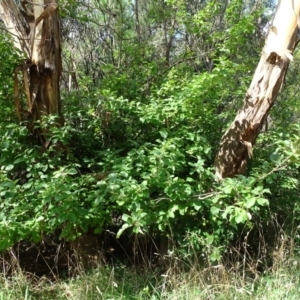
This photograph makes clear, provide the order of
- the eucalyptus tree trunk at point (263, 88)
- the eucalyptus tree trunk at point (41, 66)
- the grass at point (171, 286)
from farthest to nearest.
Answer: the eucalyptus tree trunk at point (41, 66) < the eucalyptus tree trunk at point (263, 88) < the grass at point (171, 286)

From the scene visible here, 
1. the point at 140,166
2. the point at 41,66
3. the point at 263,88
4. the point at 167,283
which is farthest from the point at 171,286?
the point at 41,66

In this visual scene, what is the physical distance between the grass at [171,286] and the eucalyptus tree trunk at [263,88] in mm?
1008

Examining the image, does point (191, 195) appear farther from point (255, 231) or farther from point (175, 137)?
point (255, 231)

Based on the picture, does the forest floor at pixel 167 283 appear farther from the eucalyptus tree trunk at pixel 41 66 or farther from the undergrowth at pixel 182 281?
the eucalyptus tree trunk at pixel 41 66

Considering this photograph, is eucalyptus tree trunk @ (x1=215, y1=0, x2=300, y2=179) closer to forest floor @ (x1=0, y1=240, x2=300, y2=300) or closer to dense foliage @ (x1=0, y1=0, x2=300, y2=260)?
dense foliage @ (x1=0, y1=0, x2=300, y2=260)

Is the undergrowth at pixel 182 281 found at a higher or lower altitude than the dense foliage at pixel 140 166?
lower

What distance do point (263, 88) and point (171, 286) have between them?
184 cm

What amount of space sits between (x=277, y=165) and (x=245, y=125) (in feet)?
1.90

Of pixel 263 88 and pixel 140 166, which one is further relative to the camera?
pixel 263 88

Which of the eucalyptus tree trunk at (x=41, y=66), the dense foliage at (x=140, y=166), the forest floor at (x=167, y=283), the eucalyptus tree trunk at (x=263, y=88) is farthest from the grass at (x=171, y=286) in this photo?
the eucalyptus tree trunk at (x=41, y=66)

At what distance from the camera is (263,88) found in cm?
313

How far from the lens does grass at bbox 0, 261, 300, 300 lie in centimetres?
258

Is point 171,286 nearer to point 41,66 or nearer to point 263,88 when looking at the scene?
point 263,88

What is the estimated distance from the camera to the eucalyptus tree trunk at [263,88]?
305cm
